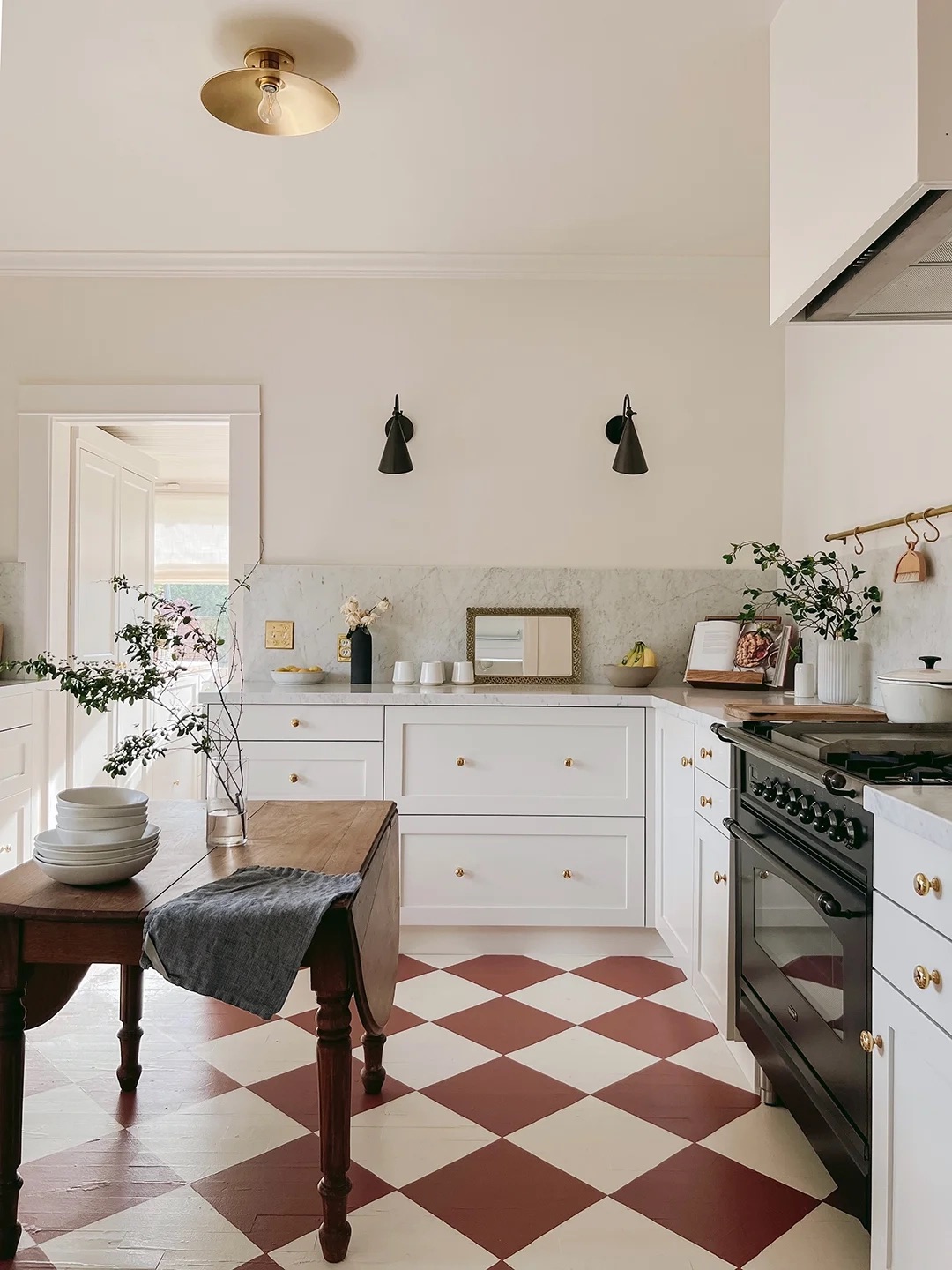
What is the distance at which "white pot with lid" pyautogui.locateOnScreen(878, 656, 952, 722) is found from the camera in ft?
7.14

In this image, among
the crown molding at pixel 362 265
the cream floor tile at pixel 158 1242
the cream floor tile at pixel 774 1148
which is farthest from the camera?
the crown molding at pixel 362 265

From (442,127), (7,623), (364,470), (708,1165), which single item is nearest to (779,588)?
(364,470)

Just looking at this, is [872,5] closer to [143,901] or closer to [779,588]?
[143,901]

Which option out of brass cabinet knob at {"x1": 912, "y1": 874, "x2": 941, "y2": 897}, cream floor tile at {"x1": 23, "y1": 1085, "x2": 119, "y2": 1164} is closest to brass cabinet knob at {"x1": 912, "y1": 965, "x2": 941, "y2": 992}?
brass cabinet knob at {"x1": 912, "y1": 874, "x2": 941, "y2": 897}

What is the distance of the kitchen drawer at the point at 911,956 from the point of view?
127 centimetres

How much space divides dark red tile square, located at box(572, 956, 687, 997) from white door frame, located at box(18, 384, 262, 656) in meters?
2.00

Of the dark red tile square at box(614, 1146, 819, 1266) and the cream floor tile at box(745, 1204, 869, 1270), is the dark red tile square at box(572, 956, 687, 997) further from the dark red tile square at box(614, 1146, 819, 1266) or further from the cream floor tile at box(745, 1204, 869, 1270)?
the cream floor tile at box(745, 1204, 869, 1270)

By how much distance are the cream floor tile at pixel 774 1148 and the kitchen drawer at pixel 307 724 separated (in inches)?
67.6

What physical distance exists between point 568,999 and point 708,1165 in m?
0.98

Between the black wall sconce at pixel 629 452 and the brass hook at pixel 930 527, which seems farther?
the black wall sconce at pixel 629 452

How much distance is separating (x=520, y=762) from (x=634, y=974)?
807 mm

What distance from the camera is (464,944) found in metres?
3.43

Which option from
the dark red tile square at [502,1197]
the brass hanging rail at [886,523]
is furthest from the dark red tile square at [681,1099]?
the brass hanging rail at [886,523]

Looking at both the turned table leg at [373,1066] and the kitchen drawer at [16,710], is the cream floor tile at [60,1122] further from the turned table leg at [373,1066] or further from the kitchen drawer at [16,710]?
the kitchen drawer at [16,710]
